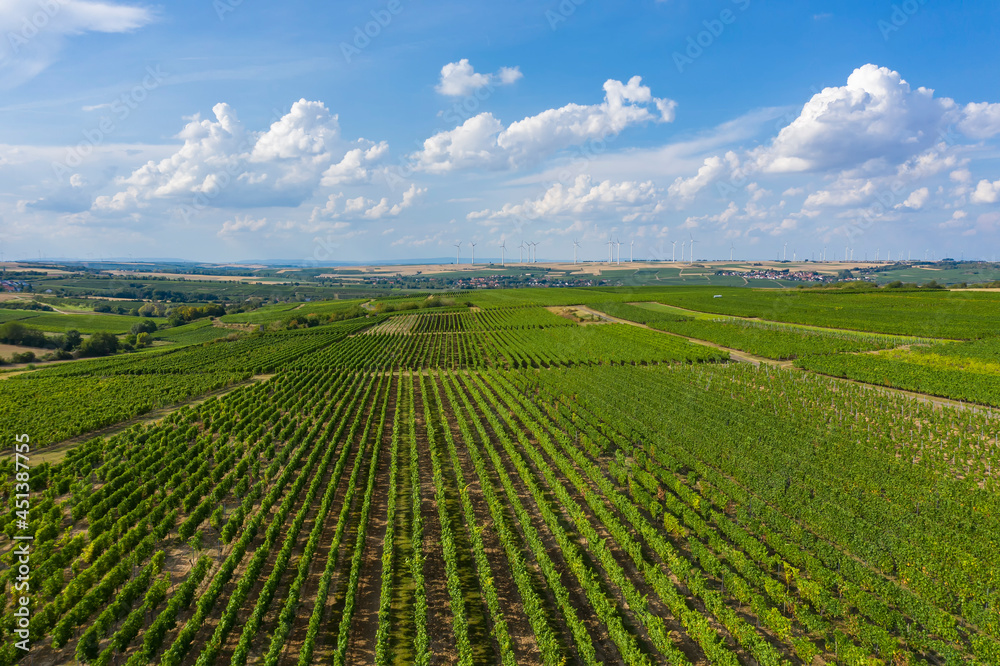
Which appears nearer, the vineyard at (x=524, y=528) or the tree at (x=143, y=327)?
the vineyard at (x=524, y=528)

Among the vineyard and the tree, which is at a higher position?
the tree

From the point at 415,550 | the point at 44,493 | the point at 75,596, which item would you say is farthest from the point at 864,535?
the point at 44,493

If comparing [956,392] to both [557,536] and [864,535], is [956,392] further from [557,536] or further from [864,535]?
[557,536]

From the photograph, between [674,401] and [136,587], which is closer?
[136,587]

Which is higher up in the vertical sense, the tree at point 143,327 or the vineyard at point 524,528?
the tree at point 143,327

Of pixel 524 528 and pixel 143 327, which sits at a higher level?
pixel 143 327

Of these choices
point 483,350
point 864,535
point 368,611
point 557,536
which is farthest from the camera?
point 483,350

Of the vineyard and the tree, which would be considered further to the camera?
the tree

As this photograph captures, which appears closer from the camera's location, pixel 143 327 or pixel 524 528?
pixel 524 528
